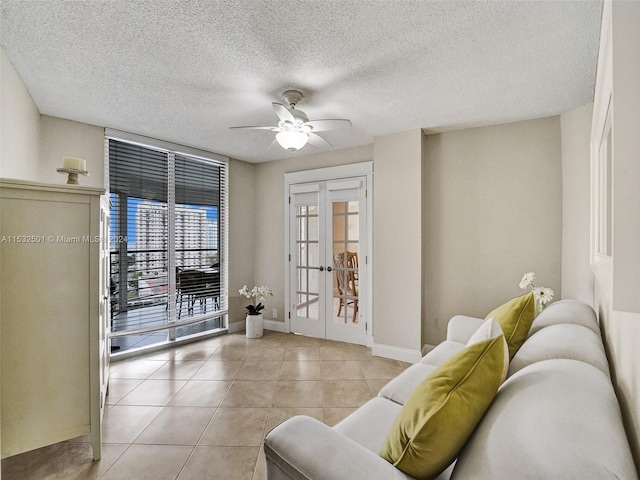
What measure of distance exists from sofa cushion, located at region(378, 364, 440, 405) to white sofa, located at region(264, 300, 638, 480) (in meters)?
0.27

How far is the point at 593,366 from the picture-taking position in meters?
0.98

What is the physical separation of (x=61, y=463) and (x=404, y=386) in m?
2.16

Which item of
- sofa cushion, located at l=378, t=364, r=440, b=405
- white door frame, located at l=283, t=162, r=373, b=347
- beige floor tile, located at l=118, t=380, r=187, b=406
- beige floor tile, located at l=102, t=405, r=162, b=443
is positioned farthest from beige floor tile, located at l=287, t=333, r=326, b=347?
sofa cushion, located at l=378, t=364, r=440, b=405

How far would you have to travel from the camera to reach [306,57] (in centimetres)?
197

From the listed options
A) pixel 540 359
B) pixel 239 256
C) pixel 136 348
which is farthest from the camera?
pixel 239 256

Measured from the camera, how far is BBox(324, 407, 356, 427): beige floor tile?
7.27 feet

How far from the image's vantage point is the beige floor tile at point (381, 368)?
3011mm

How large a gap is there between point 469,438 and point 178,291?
3812mm

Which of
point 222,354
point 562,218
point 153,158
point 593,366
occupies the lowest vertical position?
point 222,354

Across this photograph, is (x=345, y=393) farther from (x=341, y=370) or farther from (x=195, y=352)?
(x=195, y=352)

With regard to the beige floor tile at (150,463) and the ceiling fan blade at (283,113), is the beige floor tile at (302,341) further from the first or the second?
the ceiling fan blade at (283,113)

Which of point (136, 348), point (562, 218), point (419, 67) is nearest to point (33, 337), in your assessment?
point (136, 348)

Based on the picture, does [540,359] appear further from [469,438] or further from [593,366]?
[469,438]

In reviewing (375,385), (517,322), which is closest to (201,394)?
(375,385)
